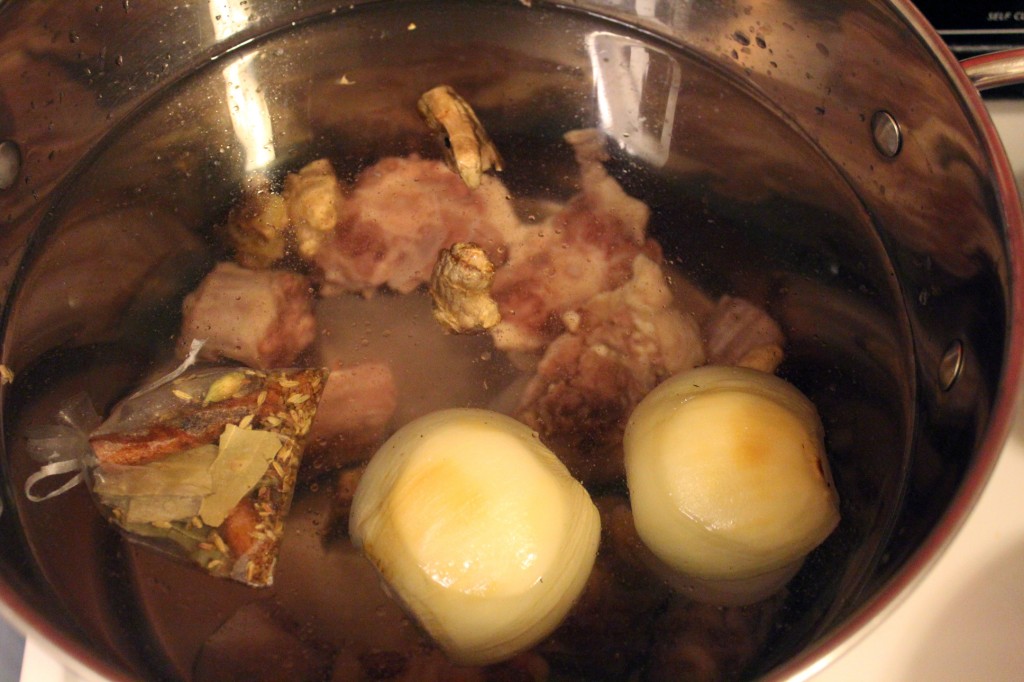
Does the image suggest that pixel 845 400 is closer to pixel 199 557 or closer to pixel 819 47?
pixel 819 47

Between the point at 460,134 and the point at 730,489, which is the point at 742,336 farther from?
the point at 460,134

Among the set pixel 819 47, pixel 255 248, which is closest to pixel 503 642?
pixel 255 248

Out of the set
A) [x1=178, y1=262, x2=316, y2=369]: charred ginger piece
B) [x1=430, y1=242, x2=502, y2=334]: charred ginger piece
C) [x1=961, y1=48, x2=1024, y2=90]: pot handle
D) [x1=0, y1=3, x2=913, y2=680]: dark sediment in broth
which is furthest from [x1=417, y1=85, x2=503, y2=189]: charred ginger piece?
[x1=961, y1=48, x2=1024, y2=90]: pot handle

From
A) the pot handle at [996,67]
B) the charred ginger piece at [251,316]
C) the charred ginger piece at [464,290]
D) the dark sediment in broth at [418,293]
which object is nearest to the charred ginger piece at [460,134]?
the dark sediment in broth at [418,293]

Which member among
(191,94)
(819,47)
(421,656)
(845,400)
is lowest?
(421,656)

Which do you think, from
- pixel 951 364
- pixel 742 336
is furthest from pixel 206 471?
pixel 951 364
